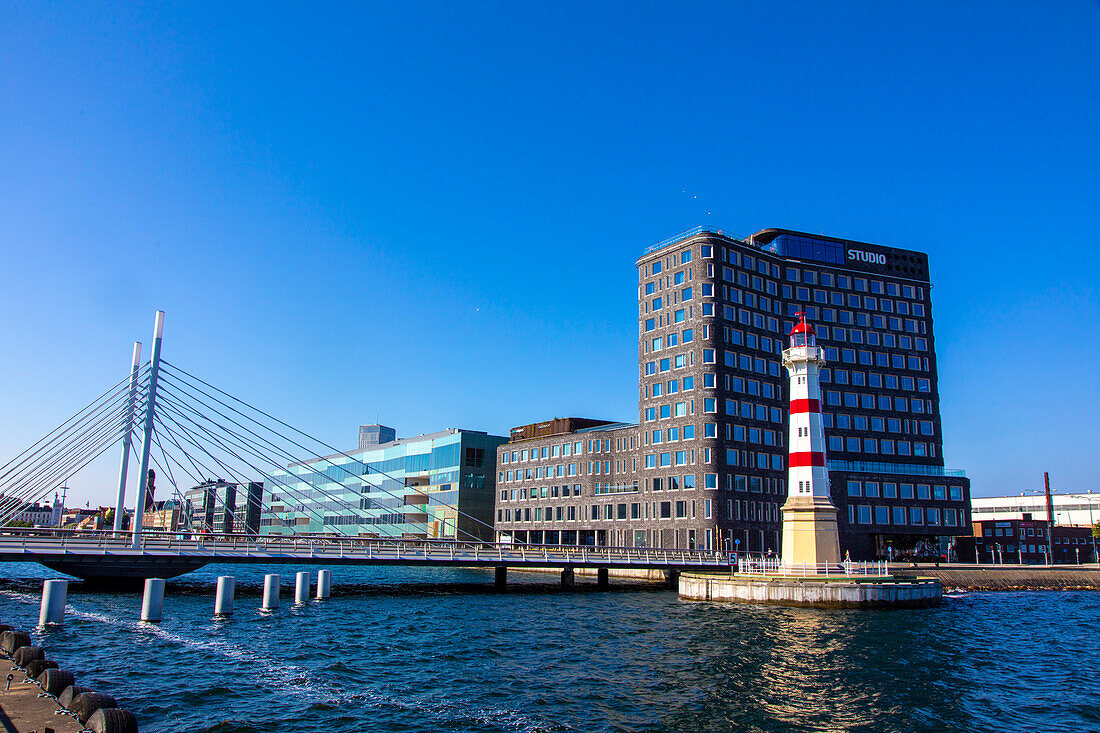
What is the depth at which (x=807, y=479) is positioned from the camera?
57.9 m

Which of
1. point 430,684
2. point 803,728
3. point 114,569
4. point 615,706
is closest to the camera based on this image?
point 803,728

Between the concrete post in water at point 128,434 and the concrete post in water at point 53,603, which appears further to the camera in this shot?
the concrete post in water at point 128,434

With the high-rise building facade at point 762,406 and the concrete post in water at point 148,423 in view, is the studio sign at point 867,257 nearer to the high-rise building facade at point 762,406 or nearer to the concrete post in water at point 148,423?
the high-rise building facade at point 762,406

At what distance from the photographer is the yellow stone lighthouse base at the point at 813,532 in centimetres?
5691

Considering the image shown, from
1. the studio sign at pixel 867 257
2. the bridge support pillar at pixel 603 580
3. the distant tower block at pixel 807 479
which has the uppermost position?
the studio sign at pixel 867 257

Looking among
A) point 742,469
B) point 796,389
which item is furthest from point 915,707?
point 742,469

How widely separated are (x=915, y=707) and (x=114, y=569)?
166ft

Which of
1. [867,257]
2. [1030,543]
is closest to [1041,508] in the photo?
[1030,543]

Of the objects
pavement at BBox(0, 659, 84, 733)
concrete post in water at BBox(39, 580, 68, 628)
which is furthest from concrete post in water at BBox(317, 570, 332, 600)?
pavement at BBox(0, 659, 84, 733)

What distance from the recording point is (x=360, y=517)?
133 meters

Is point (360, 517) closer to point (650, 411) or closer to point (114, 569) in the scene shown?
point (650, 411)

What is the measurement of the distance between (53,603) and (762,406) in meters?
69.7

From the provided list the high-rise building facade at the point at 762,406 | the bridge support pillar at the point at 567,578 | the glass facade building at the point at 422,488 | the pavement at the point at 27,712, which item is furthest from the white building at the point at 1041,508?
the pavement at the point at 27,712

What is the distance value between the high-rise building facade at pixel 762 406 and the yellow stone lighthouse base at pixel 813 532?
22.2 m
